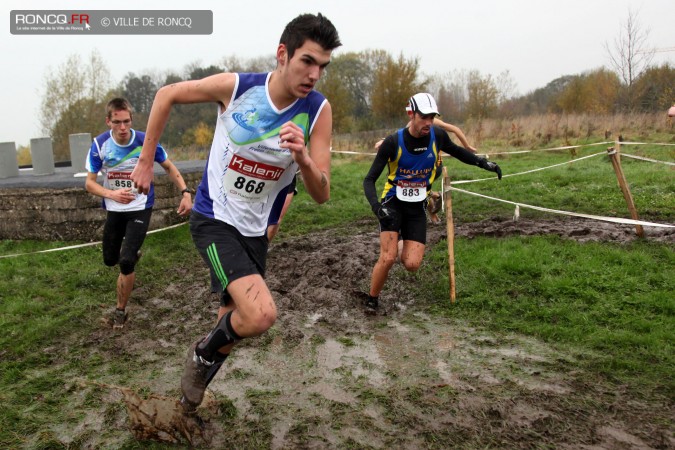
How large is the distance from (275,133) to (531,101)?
48069 millimetres

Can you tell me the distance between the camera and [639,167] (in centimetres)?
1330

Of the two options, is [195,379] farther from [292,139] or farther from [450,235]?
[450,235]

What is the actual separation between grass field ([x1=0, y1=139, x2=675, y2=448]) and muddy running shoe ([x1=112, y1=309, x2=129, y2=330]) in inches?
8.6

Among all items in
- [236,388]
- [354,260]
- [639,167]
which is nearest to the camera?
[236,388]

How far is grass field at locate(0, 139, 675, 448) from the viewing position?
4074 millimetres

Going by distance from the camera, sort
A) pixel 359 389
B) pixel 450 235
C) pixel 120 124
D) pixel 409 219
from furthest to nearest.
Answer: pixel 450 235 < pixel 409 219 < pixel 120 124 < pixel 359 389

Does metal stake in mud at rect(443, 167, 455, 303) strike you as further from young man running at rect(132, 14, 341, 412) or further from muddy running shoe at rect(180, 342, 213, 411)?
muddy running shoe at rect(180, 342, 213, 411)

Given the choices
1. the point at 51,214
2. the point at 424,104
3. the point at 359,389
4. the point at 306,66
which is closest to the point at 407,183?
the point at 424,104

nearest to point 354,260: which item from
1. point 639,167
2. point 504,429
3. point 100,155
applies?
point 100,155

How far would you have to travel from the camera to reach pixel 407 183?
5.77m

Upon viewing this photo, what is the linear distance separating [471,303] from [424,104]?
221cm

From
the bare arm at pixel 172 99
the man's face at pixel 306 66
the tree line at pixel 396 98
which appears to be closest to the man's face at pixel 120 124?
the bare arm at pixel 172 99

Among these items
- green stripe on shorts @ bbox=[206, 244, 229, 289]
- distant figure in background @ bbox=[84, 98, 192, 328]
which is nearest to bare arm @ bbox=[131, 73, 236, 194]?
green stripe on shorts @ bbox=[206, 244, 229, 289]

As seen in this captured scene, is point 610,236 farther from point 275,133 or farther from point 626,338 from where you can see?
point 275,133
